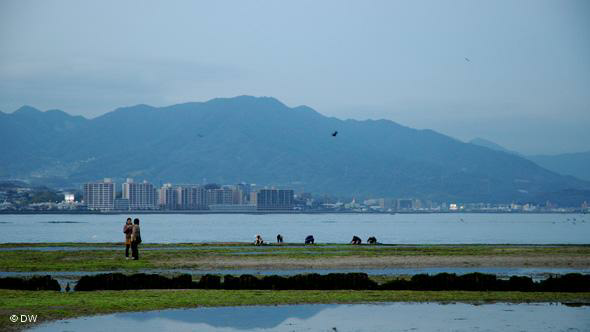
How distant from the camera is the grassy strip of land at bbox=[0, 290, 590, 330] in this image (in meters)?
27.2

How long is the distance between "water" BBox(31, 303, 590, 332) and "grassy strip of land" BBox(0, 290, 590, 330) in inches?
40.3

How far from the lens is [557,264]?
48625 mm

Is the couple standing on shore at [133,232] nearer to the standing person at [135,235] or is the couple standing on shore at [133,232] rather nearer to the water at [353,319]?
the standing person at [135,235]

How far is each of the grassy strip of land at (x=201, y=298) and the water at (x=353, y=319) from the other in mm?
1025

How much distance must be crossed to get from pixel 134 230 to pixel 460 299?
19914 millimetres

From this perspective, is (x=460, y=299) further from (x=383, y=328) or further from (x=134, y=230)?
(x=134, y=230)

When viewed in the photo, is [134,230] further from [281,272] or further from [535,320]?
[535,320]

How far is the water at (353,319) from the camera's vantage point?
78.5 ft

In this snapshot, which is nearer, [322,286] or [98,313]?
[98,313]

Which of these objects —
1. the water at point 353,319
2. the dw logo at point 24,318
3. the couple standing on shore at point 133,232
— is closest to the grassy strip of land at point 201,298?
the dw logo at point 24,318

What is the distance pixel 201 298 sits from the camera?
29.9 meters

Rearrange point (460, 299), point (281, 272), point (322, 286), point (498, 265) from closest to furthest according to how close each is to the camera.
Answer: point (460, 299) < point (322, 286) < point (281, 272) < point (498, 265)

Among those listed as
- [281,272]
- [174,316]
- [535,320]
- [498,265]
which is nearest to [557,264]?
[498,265]

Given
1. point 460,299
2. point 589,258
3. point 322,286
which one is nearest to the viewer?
point 460,299
